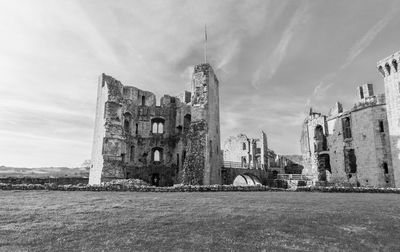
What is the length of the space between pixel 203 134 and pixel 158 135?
944 centimetres

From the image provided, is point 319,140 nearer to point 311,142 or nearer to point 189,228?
point 311,142

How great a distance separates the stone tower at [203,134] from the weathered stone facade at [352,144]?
1753cm

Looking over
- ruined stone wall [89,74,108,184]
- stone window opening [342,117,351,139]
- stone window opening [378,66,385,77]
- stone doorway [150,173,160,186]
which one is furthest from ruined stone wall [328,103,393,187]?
ruined stone wall [89,74,108,184]

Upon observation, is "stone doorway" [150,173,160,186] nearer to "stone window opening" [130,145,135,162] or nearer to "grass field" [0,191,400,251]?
"stone window opening" [130,145,135,162]

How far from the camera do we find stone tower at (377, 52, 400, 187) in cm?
3103

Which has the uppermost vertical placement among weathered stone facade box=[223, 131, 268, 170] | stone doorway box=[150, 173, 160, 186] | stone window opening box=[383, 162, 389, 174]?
weathered stone facade box=[223, 131, 268, 170]

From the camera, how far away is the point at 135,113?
116 feet

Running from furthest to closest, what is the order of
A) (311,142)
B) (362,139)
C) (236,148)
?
1. (236,148)
2. (311,142)
3. (362,139)

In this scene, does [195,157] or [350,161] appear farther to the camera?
[350,161]

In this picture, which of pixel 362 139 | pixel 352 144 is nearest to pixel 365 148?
pixel 362 139

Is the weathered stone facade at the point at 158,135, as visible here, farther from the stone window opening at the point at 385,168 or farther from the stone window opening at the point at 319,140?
the stone window opening at the point at 385,168

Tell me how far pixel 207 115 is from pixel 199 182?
6736 mm

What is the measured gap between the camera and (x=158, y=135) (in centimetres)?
3569

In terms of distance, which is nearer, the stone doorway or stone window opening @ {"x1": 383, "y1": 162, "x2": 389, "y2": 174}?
stone window opening @ {"x1": 383, "y1": 162, "x2": 389, "y2": 174}
